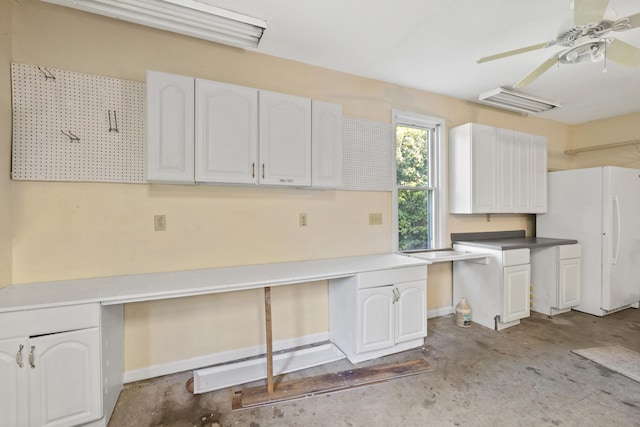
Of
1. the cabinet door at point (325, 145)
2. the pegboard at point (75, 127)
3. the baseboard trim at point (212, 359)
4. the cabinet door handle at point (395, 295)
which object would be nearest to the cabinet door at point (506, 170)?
the cabinet door handle at point (395, 295)

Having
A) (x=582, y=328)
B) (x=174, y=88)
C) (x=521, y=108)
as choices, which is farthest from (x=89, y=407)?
(x=521, y=108)

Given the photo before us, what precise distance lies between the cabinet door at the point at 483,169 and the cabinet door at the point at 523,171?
43 cm

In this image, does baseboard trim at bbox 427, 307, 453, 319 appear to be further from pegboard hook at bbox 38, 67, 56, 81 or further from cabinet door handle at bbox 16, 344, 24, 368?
pegboard hook at bbox 38, 67, 56, 81

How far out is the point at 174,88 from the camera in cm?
186

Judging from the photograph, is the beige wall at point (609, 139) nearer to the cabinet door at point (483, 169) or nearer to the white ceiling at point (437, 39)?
the white ceiling at point (437, 39)

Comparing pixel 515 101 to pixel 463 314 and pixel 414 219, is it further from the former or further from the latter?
pixel 463 314

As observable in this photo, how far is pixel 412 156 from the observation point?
323cm

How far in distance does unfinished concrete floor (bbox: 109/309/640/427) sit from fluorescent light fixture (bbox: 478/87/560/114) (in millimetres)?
2617

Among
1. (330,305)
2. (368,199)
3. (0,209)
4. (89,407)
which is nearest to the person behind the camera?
(89,407)

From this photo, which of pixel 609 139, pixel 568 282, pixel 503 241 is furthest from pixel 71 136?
pixel 609 139

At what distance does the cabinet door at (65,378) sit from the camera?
1.41 meters

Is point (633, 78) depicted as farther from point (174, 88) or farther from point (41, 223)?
point (41, 223)

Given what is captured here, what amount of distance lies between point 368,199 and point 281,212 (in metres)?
0.95

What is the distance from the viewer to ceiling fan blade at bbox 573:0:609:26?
1.42 m
